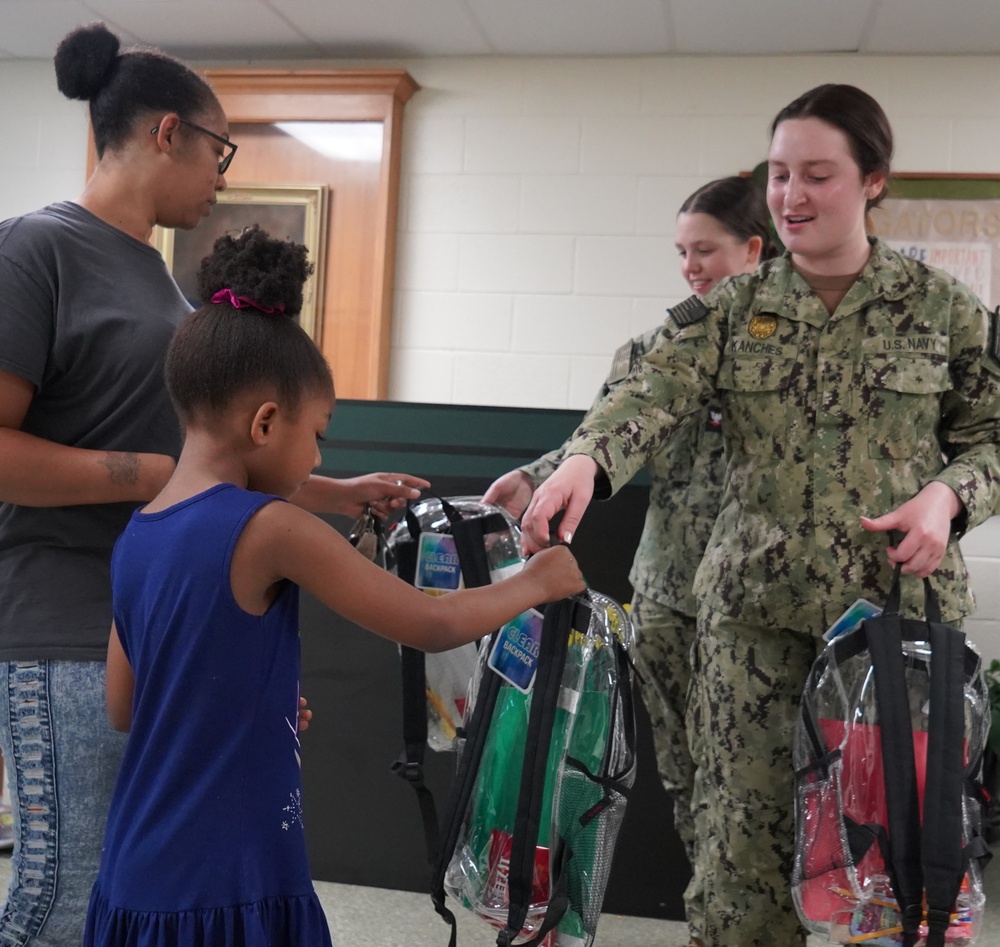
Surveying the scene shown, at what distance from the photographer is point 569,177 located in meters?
4.21

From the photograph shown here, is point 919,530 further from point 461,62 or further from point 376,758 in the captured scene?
point 461,62

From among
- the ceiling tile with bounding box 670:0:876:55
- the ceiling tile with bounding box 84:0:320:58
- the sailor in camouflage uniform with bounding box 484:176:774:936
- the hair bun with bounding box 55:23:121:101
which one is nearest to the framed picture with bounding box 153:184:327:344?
the ceiling tile with bounding box 84:0:320:58

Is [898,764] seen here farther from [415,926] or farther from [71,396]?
[415,926]

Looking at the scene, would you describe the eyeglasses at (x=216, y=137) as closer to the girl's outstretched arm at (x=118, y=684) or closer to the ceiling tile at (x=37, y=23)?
the girl's outstretched arm at (x=118, y=684)

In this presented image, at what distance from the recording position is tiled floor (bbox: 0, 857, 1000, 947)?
8.09ft

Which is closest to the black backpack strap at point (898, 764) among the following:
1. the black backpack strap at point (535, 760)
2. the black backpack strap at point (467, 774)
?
the black backpack strap at point (535, 760)

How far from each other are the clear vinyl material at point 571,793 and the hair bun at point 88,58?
3.22ft

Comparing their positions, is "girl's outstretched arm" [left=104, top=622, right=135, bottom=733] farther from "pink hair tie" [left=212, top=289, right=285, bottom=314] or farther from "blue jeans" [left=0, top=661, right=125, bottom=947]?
"pink hair tie" [left=212, top=289, right=285, bottom=314]

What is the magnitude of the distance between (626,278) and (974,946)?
2.53 meters

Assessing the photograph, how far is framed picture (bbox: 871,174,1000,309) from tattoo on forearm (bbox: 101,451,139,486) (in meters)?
3.16

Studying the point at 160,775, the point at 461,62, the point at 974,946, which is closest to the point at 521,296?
the point at 461,62

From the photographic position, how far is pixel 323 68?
14.0 ft

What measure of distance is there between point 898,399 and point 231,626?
98 cm

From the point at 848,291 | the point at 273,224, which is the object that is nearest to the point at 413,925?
the point at 848,291
